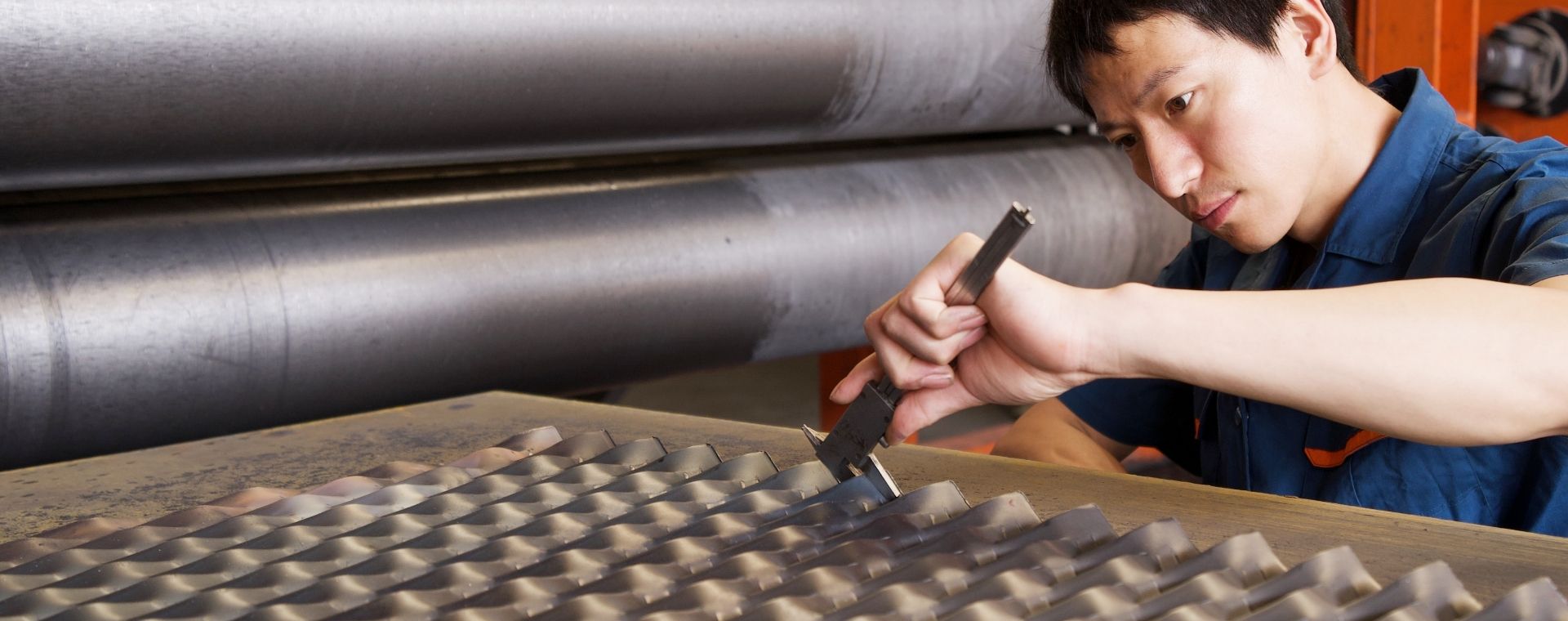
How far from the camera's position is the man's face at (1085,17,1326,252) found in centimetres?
81

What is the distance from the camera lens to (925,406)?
2.48ft

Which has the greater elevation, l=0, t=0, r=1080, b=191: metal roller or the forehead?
l=0, t=0, r=1080, b=191: metal roller

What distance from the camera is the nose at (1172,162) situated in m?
0.84

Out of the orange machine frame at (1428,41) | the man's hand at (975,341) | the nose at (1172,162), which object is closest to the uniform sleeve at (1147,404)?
the nose at (1172,162)

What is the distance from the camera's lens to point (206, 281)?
1121 millimetres

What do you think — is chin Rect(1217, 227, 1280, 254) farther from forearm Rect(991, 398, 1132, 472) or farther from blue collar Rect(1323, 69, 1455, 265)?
forearm Rect(991, 398, 1132, 472)

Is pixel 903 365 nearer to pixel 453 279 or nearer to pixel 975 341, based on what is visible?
pixel 975 341

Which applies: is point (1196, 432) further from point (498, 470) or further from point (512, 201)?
point (512, 201)

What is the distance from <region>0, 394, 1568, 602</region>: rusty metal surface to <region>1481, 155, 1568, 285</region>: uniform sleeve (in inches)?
5.7

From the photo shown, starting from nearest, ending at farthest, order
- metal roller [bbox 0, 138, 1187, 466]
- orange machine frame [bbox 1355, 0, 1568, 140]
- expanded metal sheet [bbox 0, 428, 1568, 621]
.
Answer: expanded metal sheet [bbox 0, 428, 1568, 621]
metal roller [bbox 0, 138, 1187, 466]
orange machine frame [bbox 1355, 0, 1568, 140]

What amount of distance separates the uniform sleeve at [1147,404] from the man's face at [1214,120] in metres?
0.25

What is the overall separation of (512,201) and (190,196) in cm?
30

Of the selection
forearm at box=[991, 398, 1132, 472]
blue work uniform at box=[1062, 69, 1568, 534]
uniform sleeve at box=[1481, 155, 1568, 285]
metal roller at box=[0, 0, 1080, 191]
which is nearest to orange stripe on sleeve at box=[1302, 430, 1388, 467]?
blue work uniform at box=[1062, 69, 1568, 534]

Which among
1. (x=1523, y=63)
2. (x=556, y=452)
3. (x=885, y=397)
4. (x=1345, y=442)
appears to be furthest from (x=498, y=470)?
(x=1523, y=63)
